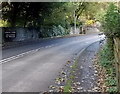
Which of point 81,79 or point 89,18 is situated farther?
point 89,18

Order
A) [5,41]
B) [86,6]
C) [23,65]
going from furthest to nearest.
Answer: [86,6] < [5,41] < [23,65]

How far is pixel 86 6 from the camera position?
68625 millimetres

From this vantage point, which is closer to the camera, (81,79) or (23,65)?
(81,79)

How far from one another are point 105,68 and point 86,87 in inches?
135

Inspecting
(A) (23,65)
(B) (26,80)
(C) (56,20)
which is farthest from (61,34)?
(B) (26,80)

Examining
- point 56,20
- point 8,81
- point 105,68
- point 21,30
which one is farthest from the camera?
point 56,20

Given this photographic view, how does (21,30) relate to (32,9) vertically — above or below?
below

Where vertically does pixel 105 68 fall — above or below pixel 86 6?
below

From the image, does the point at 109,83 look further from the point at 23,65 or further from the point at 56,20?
the point at 56,20

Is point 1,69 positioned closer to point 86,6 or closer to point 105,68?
point 105,68

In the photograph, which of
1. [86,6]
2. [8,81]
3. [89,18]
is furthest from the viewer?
[89,18]

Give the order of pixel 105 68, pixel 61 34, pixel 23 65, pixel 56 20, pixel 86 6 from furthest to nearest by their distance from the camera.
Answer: pixel 86 6
pixel 61 34
pixel 56 20
pixel 23 65
pixel 105 68

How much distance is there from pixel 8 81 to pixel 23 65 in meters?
4.15

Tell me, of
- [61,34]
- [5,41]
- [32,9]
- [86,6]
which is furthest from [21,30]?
[86,6]
